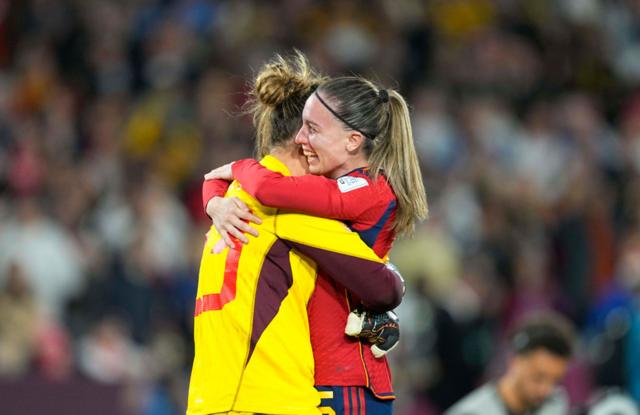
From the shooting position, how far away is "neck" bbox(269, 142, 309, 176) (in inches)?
169

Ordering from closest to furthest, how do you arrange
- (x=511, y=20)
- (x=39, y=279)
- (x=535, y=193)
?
(x=39, y=279) < (x=535, y=193) < (x=511, y=20)

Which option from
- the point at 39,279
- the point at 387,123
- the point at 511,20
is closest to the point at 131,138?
the point at 39,279

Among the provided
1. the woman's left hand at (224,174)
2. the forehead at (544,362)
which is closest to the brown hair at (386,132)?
the woman's left hand at (224,174)

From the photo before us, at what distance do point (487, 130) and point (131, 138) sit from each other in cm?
355

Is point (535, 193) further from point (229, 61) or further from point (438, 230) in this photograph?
point (229, 61)

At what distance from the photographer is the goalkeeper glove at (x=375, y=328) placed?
4184 millimetres

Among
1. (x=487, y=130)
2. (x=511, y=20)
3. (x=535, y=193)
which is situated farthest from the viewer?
(x=511, y=20)

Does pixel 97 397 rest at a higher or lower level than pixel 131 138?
lower

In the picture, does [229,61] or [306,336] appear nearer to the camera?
[306,336]

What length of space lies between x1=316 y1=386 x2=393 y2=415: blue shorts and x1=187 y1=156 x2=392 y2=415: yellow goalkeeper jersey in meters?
0.05

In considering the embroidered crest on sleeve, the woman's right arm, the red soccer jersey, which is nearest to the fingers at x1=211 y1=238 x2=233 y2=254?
the woman's right arm

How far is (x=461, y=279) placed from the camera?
10.7 m

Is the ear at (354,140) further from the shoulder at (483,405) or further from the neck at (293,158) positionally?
the shoulder at (483,405)

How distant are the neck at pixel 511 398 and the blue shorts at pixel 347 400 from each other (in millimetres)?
1678
